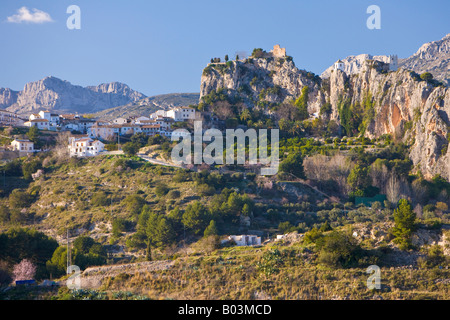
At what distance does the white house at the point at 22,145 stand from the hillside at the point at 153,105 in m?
54.9

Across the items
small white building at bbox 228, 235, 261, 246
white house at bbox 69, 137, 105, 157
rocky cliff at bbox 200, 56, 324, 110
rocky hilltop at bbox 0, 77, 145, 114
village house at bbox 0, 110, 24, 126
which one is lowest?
small white building at bbox 228, 235, 261, 246

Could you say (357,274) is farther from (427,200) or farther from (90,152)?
(90,152)

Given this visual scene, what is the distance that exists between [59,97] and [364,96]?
389 feet

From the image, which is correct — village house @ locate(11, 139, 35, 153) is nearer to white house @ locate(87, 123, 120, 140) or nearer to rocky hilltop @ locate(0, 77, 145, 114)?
white house @ locate(87, 123, 120, 140)

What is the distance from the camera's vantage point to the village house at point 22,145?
2330 inches

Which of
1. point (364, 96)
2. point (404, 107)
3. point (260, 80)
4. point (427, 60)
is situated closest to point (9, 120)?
point (260, 80)

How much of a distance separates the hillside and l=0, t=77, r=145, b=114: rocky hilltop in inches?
1046

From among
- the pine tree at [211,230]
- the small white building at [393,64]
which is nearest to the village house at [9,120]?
the pine tree at [211,230]

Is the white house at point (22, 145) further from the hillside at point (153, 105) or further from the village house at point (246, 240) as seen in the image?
the hillside at point (153, 105)

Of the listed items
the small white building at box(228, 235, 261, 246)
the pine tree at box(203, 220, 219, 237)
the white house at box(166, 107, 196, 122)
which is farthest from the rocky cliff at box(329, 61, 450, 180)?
the small white building at box(228, 235, 261, 246)

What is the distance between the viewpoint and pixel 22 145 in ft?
195

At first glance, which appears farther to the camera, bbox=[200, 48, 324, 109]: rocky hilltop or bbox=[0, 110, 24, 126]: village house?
bbox=[200, 48, 324, 109]: rocky hilltop

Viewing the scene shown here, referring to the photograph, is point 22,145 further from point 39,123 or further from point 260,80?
point 260,80

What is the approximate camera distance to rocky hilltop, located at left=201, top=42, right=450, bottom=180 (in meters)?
55.6
